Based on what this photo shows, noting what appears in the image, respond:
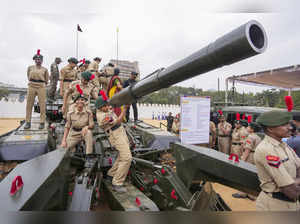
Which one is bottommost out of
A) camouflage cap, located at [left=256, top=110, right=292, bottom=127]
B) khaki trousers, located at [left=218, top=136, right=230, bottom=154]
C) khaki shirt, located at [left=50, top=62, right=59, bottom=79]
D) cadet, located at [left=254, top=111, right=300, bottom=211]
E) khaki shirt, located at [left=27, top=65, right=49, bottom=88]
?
khaki trousers, located at [left=218, top=136, right=230, bottom=154]

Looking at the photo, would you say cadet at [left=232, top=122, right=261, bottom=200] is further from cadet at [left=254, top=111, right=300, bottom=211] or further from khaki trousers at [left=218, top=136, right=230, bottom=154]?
cadet at [left=254, top=111, right=300, bottom=211]

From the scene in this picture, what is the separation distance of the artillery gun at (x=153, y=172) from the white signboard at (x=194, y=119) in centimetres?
68

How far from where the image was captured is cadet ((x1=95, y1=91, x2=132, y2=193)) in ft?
12.1

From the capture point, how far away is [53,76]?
24.6ft

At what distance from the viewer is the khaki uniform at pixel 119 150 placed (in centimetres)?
368

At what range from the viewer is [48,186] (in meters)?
1.65

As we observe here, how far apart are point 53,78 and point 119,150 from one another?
5.06 m

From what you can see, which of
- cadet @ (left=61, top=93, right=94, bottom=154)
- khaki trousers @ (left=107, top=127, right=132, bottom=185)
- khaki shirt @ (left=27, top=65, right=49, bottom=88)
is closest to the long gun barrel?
khaki trousers @ (left=107, top=127, right=132, bottom=185)

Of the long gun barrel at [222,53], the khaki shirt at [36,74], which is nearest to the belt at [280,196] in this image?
the long gun barrel at [222,53]

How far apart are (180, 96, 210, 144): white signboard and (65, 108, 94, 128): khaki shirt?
2314 mm

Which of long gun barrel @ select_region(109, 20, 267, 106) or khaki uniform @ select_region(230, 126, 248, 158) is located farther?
khaki uniform @ select_region(230, 126, 248, 158)

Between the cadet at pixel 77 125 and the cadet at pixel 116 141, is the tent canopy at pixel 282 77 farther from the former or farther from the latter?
the cadet at pixel 77 125

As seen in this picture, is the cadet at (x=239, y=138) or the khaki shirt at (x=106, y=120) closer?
the khaki shirt at (x=106, y=120)

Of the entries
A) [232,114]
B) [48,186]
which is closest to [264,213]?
[48,186]
